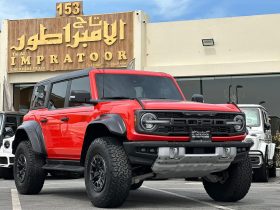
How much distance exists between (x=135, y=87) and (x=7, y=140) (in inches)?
264

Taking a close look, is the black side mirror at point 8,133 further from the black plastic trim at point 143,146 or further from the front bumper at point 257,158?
the black plastic trim at point 143,146

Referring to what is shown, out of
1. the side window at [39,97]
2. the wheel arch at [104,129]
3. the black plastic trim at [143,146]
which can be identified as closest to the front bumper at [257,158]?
the side window at [39,97]

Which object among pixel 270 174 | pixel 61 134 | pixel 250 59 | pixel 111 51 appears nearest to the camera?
pixel 61 134

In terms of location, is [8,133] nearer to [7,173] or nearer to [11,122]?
[11,122]

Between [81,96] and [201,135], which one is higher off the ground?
[81,96]

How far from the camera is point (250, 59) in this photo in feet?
73.7

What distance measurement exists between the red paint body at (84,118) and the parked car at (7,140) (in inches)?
182

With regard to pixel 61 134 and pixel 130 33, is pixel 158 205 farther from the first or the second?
pixel 130 33

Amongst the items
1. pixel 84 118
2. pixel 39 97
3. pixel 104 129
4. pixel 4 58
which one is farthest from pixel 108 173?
pixel 4 58

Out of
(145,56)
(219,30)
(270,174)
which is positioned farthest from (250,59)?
(270,174)

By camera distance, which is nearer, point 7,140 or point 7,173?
point 7,140

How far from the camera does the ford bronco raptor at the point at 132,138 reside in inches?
286

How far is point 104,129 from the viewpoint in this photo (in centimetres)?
781

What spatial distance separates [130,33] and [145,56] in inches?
44.3
